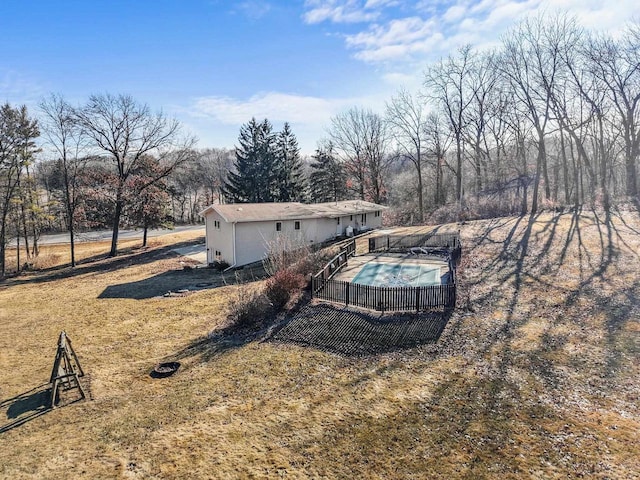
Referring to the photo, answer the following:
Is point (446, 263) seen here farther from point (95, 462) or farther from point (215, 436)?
point (95, 462)

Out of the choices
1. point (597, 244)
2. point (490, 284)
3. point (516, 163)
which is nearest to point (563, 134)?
point (516, 163)

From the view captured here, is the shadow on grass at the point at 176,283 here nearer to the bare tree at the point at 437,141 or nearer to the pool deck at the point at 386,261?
the pool deck at the point at 386,261

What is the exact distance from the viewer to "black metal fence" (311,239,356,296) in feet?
44.3

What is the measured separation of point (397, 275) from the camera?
16.1 metres

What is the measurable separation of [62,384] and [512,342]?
11259mm

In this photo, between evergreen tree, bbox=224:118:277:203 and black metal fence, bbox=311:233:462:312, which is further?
evergreen tree, bbox=224:118:277:203

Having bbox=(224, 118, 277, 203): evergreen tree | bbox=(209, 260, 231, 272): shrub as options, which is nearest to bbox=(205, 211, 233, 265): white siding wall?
bbox=(209, 260, 231, 272): shrub

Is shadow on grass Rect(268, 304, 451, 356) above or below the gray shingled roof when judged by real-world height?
below

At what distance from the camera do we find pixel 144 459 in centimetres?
579

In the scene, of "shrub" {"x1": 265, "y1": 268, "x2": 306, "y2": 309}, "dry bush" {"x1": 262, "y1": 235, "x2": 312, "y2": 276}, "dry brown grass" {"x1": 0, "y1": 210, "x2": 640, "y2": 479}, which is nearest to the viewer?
"dry brown grass" {"x1": 0, "y1": 210, "x2": 640, "y2": 479}

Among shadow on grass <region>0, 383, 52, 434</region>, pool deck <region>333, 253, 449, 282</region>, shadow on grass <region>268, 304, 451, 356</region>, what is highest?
pool deck <region>333, 253, 449, 282</region>

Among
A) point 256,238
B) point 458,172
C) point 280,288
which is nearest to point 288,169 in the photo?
point 458,172

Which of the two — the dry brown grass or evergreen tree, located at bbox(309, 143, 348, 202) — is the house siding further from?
evergreen tree, located at bbox(309, 143, 348, 202)

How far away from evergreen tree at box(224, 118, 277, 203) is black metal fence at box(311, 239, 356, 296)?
20.4 metres
